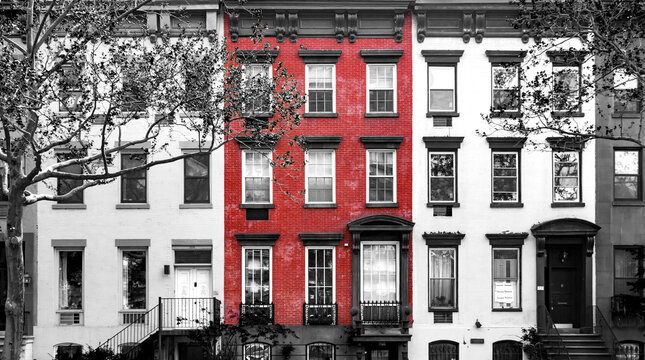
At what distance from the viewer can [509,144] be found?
25875 millimetres

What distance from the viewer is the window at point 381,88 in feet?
85.6

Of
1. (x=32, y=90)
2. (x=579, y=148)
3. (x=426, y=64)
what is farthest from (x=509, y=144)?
(x=32, y=90)

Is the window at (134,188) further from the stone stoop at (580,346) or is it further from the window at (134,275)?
the stone stoop at (580,346)

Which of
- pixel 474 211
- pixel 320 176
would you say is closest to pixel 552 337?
pixel 474 211

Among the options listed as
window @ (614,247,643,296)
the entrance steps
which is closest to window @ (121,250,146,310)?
the entrance steps

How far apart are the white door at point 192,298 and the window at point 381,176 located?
6188 mm

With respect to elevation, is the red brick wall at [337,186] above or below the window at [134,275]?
above

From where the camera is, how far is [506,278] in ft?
84.7

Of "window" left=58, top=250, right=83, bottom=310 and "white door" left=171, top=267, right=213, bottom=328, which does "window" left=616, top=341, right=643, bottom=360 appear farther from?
"window" left=58, top=250, right=83, bottom=310

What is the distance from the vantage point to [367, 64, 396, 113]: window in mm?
26094

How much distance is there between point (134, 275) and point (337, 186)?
7.49 m

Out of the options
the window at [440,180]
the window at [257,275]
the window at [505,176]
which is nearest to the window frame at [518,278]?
the window at [505,176]

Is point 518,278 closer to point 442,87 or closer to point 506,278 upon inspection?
point 506,278

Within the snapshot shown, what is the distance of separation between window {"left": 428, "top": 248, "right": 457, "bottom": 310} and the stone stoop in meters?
3.28
